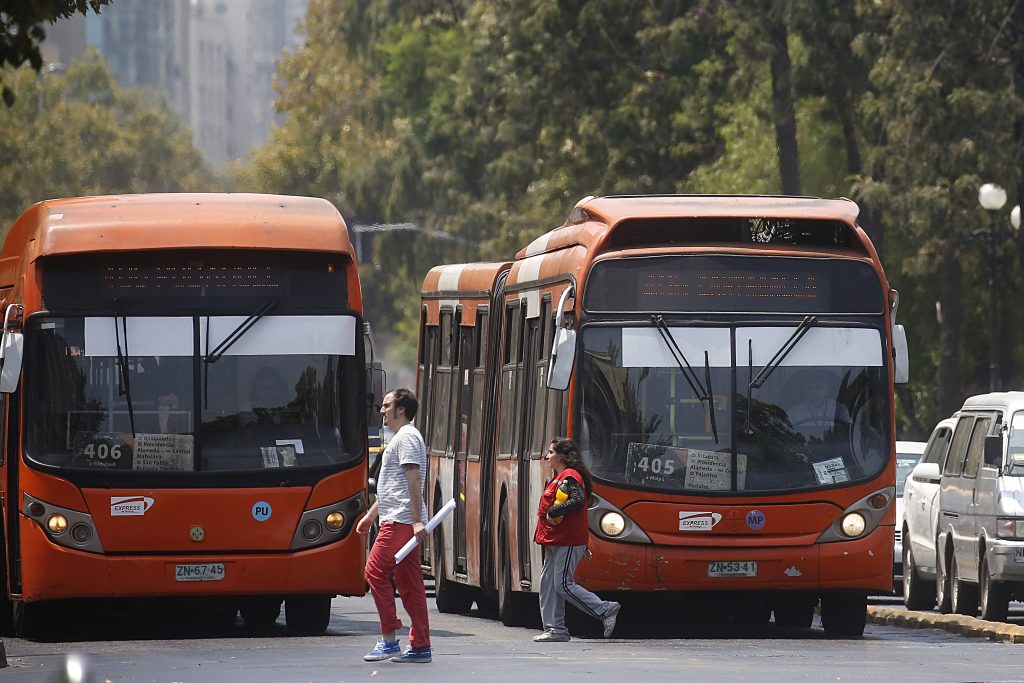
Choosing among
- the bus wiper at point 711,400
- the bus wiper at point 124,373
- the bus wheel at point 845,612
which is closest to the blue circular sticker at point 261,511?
the bus wiper at point 124,373

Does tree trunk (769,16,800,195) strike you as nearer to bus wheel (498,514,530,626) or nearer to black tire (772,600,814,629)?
black tire (772,600,814,629)

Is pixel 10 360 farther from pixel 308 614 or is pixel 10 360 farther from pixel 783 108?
pixel 783 108

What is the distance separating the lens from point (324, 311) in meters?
16.9

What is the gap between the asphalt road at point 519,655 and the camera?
1341 centimetres

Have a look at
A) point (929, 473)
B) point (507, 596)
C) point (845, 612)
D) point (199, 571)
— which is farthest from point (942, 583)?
point (199, 571)

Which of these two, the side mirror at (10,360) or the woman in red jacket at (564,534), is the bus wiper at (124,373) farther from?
Result: the woman in red jacket at (564,534)

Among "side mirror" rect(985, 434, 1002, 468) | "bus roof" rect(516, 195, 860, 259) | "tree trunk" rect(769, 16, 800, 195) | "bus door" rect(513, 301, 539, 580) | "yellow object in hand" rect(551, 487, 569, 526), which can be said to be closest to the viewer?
"yellow object in hand" rect(551, 487, 569, 526)

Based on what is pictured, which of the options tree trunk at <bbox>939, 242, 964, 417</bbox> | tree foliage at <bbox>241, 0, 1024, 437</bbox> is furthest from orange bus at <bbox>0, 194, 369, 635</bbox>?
tree trunk at <bbox>939, 242, 964, 417</bbox>

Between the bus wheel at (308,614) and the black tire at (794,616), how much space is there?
347 cm

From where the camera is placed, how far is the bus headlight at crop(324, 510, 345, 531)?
16734 mm

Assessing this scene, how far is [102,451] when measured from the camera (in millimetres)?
16531

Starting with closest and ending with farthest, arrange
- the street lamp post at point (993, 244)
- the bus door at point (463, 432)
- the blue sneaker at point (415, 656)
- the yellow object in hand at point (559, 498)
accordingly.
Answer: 1. the blue sneaker at point (415, 656)
2. the yellow object in hand at point (559, 498)
3. the bus door at point (463, 432)
4. the street lamp post at point (993, 244)

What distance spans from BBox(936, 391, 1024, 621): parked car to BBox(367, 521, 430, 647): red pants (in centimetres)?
639

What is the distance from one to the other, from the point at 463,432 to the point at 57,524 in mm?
5583
